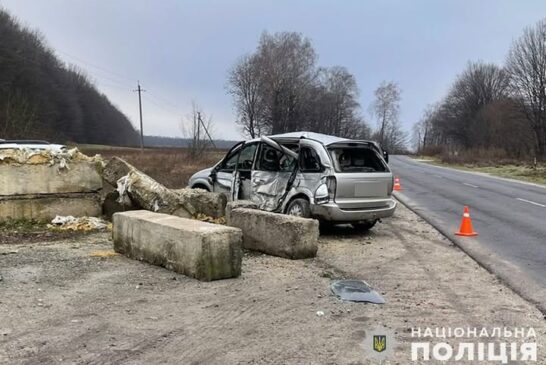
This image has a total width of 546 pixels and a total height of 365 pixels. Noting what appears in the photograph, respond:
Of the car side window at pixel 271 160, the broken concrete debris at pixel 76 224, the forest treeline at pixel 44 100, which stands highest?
the forest treeline at pixel 44 100

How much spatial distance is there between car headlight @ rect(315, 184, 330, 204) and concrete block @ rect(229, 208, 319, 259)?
1348 mm

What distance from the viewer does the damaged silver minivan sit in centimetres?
966

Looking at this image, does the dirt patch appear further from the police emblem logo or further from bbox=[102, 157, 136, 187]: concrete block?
the police emblem logo

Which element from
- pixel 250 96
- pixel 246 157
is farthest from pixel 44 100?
pixel 246 157

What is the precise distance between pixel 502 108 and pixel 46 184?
81310 millimetres

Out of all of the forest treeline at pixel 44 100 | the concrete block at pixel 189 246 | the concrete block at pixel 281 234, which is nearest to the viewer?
the concrete block at pixel 189 246

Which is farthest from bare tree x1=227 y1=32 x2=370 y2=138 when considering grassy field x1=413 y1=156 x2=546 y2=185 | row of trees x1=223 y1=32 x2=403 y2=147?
grassy field x1=413 y1=156 x2=546 y2=185

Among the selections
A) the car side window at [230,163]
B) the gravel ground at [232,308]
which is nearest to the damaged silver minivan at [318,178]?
the car side window at [230,163]

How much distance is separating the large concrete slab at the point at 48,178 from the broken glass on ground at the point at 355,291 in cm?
635

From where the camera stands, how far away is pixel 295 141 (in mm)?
10523

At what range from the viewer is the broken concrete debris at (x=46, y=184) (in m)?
10.4

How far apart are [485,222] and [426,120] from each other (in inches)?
5365

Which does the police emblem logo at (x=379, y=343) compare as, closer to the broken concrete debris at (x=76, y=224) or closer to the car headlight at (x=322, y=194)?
the car headlight at (x=322, y=194)

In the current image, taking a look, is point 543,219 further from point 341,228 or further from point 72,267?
point 72,267
